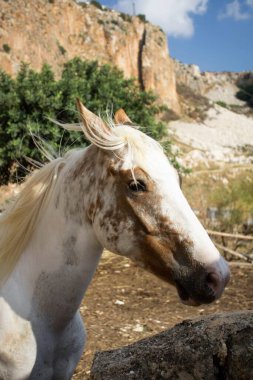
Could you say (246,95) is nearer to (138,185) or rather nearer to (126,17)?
(126,17)

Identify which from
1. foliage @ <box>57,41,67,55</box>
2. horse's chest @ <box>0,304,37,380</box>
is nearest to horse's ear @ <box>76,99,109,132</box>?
horse's chest @ <box>0,304,37,380</box>

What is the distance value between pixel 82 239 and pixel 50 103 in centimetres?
702

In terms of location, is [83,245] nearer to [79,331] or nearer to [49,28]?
[79,331]

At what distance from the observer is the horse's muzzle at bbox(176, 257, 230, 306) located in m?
1.43

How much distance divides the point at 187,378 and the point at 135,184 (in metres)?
0.84

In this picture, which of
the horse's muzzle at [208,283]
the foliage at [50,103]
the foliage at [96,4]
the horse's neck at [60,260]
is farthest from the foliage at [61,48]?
the horse's muzzle at [208,283]

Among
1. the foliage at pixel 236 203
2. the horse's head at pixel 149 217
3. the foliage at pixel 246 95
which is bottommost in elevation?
the foliage at pixel 236 203

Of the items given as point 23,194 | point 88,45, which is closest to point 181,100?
point 88,45

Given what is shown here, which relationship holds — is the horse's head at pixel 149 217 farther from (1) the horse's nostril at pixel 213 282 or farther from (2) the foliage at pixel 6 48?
(2) the foliage at pixel 6 48

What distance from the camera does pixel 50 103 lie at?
827cm

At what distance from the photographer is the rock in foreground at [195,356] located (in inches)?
60.5

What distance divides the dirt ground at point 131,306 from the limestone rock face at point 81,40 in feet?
102

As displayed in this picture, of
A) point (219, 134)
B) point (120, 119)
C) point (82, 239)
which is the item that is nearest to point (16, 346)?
point (82, 239)

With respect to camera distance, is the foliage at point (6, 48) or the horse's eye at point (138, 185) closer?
the horse's eye at point (138, 185)
